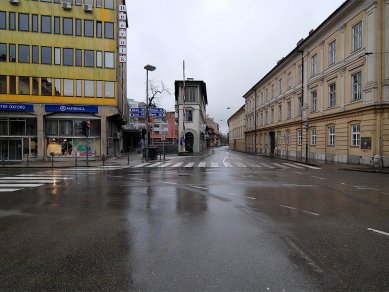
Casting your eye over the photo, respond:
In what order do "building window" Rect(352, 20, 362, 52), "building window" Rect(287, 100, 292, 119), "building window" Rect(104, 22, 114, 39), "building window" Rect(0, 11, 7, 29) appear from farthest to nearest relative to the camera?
"building window" Rect(287, 100, 292, 119)
"building window" Rect(104, 22, 114, 39)
"building window" Rect(0, 11, 7, 29)
"building window" Rect(352, 20, 362, 52)

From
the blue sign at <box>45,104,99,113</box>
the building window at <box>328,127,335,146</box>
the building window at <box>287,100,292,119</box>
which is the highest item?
the building window at <box>287,100,292,119</box>

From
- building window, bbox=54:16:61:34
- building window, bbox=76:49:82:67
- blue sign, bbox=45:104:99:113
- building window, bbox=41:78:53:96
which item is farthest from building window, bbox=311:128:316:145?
building window, bbox=54:16:61:34

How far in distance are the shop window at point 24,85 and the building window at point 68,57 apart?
400 cm

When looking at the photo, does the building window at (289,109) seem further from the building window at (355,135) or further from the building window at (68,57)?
the building window at (68,57)

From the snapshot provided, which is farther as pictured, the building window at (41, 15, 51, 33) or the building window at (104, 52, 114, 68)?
the building window at (104, 52, 114, 68)

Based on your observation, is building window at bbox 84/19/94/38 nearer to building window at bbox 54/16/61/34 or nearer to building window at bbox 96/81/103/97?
building window at bbox 54/16/61/34

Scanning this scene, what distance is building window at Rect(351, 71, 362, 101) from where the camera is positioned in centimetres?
2315

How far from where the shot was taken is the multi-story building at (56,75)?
92.1 ft

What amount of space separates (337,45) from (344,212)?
2355 cm

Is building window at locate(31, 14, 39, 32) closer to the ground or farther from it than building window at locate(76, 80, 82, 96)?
farther from it

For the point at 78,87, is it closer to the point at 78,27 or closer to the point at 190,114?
the point at 78,27

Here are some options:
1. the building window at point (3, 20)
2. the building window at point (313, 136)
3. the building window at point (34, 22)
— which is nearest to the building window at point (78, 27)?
the building window at point (34, 22)

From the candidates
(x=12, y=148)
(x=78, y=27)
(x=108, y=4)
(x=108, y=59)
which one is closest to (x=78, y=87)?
(x=108, y=59)

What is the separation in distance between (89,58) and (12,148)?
12001mm
